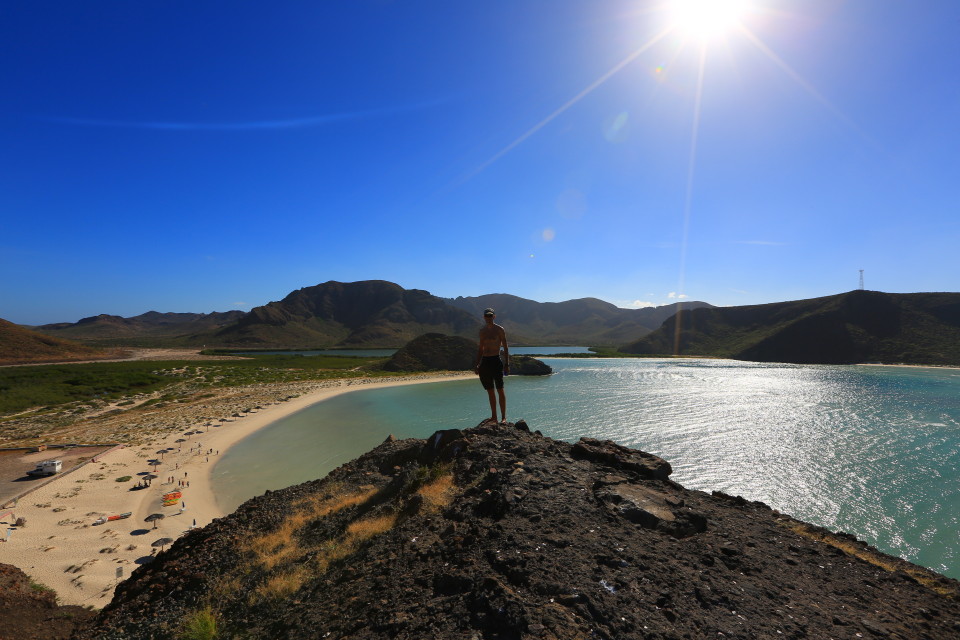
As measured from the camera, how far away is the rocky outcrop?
28.1 feet

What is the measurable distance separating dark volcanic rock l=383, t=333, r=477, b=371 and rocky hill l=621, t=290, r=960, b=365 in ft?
351

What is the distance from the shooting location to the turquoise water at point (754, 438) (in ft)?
61.2

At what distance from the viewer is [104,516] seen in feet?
59.0

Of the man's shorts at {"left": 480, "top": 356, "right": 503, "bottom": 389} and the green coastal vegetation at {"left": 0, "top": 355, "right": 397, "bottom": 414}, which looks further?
the green coastal vegetation at {"left": 0, "top": 355, "right": 397, "bottom": 414}

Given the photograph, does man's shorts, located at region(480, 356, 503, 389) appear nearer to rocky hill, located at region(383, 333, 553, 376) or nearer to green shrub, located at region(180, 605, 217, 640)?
green shrub, located at region(180, 605, 217, 640)

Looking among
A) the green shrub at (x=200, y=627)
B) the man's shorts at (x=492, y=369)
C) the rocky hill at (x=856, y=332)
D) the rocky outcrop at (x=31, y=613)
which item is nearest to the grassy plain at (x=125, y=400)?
the rocky outcrop at (x=31, y=613)

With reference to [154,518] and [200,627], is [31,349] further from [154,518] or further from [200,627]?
[200,627]

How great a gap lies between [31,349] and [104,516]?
5518 inches

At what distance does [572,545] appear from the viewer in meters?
5.96

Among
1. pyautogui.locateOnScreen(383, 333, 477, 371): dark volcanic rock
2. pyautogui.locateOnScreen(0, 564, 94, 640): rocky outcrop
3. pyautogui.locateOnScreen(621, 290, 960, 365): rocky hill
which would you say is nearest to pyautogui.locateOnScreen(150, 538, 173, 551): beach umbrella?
pyautogui.locateOnScreen(0, 564, 94, 640): rocky outcrop

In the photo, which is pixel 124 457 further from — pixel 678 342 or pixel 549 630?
pixel 678 342

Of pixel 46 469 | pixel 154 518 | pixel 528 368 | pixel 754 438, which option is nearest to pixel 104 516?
pixel 154 518

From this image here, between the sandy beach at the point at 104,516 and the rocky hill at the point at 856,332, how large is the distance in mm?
159593

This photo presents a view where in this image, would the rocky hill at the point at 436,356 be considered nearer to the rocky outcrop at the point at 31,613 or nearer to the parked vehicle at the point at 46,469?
the parked vehicle at the point at 46,469
